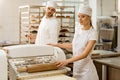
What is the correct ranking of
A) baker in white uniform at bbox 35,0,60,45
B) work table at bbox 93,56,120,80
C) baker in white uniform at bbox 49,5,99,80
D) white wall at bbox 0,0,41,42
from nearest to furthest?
baker in white uniform at bbox 49,5,99,80
work table at bbox 93,56,120,80
baker in white uniform at bbox 35,0,60,45
white wall at bbox 0,0,41,42

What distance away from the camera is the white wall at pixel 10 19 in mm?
5953

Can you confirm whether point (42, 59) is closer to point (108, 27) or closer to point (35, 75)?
point (35, 75)

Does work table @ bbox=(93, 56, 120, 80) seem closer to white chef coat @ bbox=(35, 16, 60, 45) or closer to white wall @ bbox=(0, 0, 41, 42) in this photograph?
white chef coat @ bbox=(35, 16, 60, 45)

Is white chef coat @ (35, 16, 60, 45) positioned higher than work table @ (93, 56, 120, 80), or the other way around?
white chef coat @ (35, 16, 60, 45)

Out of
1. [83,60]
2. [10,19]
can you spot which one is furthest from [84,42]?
[10,19]

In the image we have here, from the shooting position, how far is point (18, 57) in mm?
1660

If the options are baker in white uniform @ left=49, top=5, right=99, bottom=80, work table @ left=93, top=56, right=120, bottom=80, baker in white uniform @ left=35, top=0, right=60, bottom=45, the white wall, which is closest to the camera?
baker in white uniform @ left=49, top=5, right=99, bottom=80

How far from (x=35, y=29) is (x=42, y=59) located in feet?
10.6

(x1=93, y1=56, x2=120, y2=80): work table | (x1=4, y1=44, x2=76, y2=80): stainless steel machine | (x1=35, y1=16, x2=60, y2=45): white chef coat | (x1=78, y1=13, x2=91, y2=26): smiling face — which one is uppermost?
(x1=78, y1=13, x2=91, y2=26): smiling face

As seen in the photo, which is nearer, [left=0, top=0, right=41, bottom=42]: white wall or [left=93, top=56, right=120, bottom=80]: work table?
[left=93, top=56, right=120, bottom=80]: work table

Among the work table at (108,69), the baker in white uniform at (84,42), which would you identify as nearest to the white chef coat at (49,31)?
the work table at (108,69)

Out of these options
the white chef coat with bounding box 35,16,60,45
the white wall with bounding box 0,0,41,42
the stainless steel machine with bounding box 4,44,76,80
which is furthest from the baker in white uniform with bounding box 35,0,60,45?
the white wall with bounding box 0,0,41,42

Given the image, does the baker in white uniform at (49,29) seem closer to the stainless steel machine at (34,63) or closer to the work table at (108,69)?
the work table at (108,69)

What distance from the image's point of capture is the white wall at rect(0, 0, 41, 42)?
5.95 m
